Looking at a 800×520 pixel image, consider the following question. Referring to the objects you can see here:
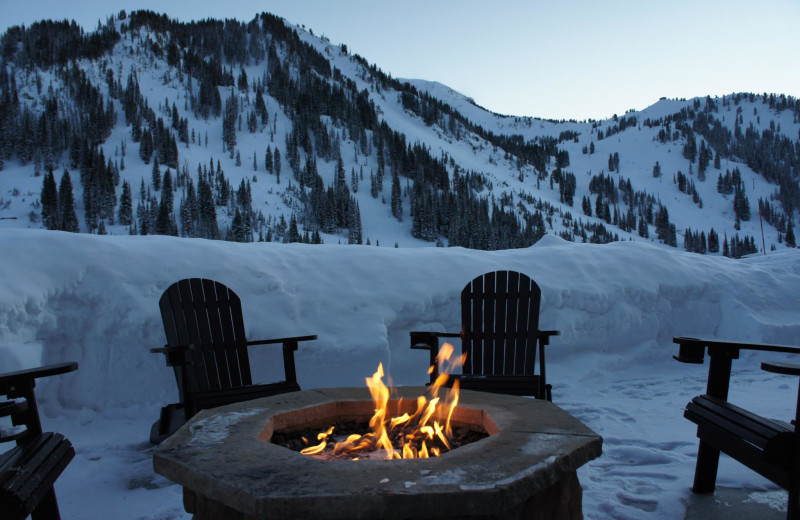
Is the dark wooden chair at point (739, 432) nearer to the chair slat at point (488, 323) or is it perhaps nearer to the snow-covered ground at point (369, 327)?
the snow-covered ground at point (369, 327)

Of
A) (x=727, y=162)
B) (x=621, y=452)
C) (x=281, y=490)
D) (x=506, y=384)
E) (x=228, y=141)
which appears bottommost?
(x=621, y=452)

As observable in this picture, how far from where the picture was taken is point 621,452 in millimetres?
2930

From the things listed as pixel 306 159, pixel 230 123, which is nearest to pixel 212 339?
pixel 306 159

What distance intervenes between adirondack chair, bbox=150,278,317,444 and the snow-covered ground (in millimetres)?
582

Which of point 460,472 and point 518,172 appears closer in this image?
point 460,472

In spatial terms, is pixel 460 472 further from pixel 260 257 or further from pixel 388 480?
pixel 260 257

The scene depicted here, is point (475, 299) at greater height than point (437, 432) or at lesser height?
greater

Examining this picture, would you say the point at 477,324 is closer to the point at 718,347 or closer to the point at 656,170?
the point at 718,347

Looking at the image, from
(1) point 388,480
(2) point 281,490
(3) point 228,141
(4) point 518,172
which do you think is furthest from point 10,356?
(4) point 518,172

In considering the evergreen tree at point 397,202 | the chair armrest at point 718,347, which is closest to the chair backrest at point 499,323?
the chair armrest at point 718,347

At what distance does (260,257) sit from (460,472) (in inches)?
145

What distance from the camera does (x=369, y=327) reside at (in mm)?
4309

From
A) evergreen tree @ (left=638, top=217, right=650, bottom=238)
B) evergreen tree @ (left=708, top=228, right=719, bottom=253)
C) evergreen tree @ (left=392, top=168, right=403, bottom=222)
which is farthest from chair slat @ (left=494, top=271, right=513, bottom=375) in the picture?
evergreen tree @ (left=638, top=217, right=650, bottom=238)

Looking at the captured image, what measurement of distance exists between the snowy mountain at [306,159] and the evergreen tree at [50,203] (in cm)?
9
